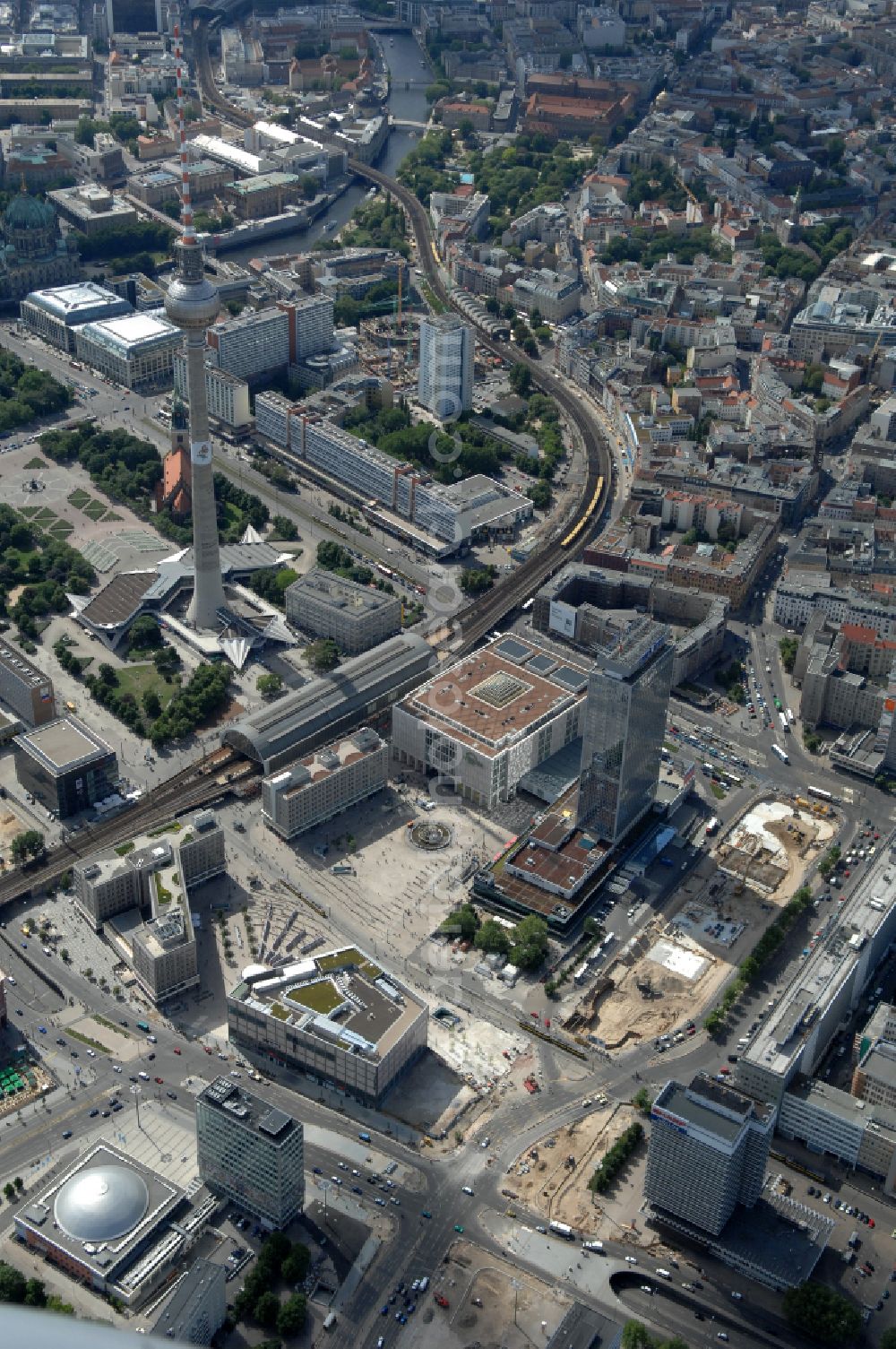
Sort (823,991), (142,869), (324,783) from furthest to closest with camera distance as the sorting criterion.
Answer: (324,783), (142,869), (823,991)

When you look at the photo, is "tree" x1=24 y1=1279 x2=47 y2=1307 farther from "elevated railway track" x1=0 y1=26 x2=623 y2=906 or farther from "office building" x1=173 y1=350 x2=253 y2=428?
"office building" x1=173 y1=350 x2=253 y2=428

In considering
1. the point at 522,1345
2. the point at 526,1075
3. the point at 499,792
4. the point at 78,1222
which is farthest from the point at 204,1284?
the point at 499,792

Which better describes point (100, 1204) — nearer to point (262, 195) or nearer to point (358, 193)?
point (262, 195)

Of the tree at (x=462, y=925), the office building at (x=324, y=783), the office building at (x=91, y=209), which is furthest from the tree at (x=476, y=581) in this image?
the office building at (x=91, y=209)

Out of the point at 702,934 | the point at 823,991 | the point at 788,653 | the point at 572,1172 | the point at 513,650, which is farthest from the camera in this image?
the point at 788,653

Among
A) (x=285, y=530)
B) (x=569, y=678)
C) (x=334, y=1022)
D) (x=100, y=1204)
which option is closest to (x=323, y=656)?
(x=569, y=678)

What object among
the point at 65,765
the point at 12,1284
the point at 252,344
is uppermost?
the point at 252,344

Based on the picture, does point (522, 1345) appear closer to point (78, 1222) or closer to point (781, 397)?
point (78, 1222)
